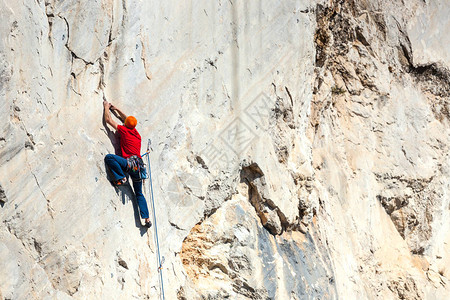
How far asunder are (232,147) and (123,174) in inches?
72.0

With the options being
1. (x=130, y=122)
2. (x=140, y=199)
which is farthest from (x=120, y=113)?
(x=140, y=199)

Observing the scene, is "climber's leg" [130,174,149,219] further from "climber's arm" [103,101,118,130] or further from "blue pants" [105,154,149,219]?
"climber's arm" [103,101,118,130]

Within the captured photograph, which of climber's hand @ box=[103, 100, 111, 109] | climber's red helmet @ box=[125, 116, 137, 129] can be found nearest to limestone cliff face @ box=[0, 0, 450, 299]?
climber's hand @ box=[103, 100, 111, 109]

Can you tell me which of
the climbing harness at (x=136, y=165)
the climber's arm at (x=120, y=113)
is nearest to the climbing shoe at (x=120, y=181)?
the climbing harness at (x=136, y=165)

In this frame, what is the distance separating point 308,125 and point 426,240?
3321mm

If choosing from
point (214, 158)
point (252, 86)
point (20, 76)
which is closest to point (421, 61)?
point (252, 86)

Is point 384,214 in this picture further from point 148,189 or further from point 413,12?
point 148,189

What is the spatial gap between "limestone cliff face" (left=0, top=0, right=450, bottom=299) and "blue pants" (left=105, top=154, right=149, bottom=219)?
0.10 m

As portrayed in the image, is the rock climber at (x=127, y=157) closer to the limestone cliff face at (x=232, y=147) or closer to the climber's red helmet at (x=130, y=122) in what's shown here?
the climber's red helmet at (x=130, y=122)

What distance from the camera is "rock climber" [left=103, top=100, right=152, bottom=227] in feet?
20.5

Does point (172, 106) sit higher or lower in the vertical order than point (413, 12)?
lower

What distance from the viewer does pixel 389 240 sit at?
10.4 meters

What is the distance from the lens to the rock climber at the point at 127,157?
20.5ft

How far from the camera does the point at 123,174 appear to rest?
632cm
